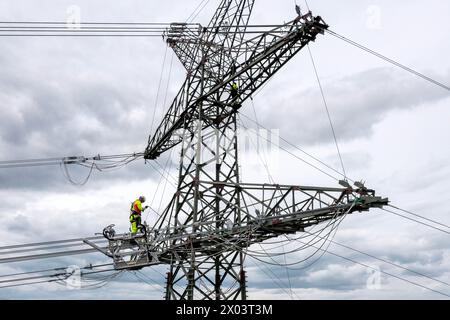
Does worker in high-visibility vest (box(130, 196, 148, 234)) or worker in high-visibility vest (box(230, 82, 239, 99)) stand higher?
worker in high-visibility vest (box(230, 82, 239, 99))

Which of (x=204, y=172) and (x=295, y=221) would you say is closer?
(x=295, y=221)

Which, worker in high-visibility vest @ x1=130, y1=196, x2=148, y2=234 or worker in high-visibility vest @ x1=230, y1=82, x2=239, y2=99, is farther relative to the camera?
worker in high-visibility vest @ x1=230, y1=82, x2=239, y2=99

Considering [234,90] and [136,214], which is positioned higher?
[234,90]

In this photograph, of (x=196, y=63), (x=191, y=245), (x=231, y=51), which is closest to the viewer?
(x=191, y=245)

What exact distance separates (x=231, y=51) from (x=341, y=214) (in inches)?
387

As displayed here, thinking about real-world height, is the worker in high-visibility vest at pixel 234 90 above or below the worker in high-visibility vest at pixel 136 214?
above

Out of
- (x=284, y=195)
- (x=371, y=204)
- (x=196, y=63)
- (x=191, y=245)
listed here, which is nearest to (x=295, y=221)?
(x=284, y=195)

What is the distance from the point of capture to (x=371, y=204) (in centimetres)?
1538

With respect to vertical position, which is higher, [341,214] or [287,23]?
[287,23]

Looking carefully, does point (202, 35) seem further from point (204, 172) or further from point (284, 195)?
point (284, 195)

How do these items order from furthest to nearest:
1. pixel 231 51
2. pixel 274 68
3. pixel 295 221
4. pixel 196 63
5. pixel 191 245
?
pixel 196 63 < pixel 231 51 < pixel 274 68 < pixel 191 245 < pixel 295 221

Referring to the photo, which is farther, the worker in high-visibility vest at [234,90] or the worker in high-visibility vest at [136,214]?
the worker in high-visibility vest at [234,90]

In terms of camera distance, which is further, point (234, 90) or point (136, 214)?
point (234, 90)
